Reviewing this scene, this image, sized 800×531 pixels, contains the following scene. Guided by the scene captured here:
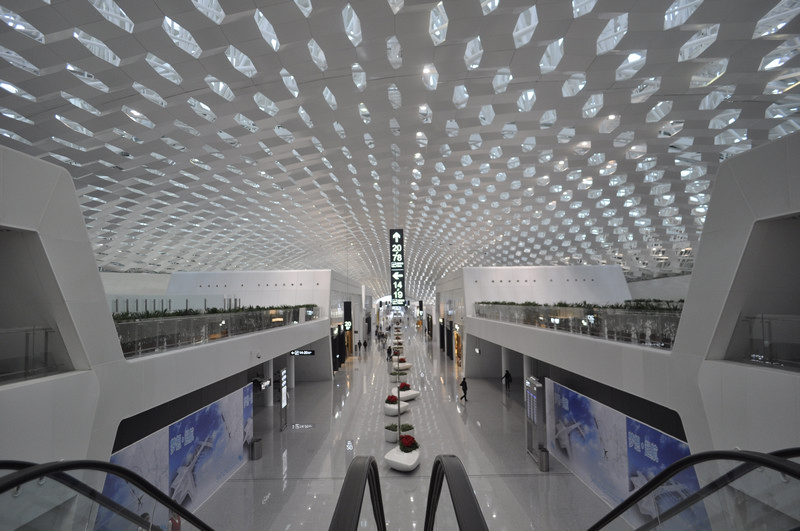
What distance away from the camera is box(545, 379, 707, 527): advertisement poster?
666 centimetres

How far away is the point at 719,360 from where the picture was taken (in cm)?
513

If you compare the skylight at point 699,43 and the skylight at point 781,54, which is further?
the skylight at point 781,54

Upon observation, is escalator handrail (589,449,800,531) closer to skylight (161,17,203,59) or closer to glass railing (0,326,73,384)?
glass railing (0,326,73,384)

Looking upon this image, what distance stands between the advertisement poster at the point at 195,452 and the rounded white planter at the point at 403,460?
419 cm

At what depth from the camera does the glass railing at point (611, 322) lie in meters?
6.42

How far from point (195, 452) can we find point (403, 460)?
16.3 ft

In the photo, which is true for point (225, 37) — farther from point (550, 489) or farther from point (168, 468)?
point (550, 489)

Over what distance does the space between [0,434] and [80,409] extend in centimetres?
103

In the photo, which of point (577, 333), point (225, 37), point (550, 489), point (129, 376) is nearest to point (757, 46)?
point (577, 333)

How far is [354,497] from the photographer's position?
331cm

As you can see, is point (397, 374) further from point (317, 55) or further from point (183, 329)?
point (317, 55)

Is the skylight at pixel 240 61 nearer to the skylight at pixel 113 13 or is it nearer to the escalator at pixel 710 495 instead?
the skylight at pixel 113 13

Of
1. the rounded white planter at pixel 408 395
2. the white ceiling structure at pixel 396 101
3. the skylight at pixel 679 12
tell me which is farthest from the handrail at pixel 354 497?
the rounded white planter at pixel 408 395

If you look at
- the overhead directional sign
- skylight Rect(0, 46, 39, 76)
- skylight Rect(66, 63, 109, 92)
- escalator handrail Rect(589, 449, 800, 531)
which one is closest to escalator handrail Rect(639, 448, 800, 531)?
escalator handrail Rect(589, 449, 800, 531)
